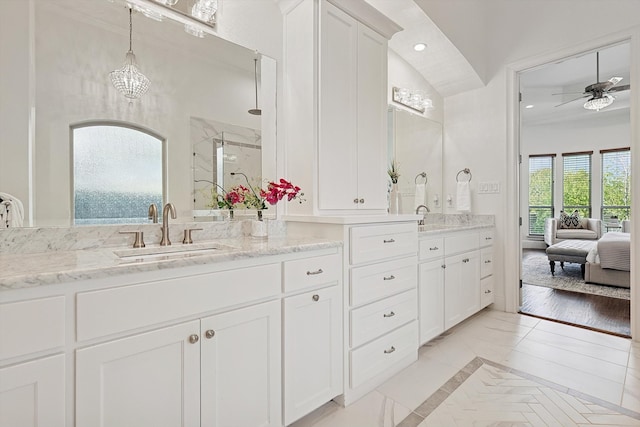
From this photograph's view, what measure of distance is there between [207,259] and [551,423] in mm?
1855

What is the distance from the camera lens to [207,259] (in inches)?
46.4

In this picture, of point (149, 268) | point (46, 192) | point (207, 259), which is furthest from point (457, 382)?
point (46, 192)

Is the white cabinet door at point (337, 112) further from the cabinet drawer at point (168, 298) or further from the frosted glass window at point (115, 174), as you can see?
the frosted glass window at point (115, 174)

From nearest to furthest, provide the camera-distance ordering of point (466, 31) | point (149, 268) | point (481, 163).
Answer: point (149, 268)
point (466, 31)
point (481, 163)

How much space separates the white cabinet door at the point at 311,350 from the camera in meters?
1.45

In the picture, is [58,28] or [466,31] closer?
[58,28]

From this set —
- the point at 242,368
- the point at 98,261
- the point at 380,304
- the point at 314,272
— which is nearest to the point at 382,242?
the point at 380,304

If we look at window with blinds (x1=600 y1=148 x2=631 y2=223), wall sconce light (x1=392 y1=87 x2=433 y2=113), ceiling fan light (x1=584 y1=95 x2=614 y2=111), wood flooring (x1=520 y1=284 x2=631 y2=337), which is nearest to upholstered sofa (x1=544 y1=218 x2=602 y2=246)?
window with blinds (x1=600 y1=148 x2=631 y2=223)

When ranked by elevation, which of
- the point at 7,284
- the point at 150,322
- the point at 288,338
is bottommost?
the point at 288,338

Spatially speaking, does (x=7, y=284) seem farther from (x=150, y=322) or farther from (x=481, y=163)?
(x=481, y=163)

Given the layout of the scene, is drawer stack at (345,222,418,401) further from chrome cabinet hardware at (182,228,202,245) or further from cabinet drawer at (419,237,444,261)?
chrome cabinet hardware at (182,228,202,245)

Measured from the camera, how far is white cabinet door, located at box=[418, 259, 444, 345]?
→ 2.31m

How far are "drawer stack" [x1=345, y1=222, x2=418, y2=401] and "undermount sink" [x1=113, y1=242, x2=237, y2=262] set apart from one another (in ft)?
2.38

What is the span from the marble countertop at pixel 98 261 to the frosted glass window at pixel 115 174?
19 cm
